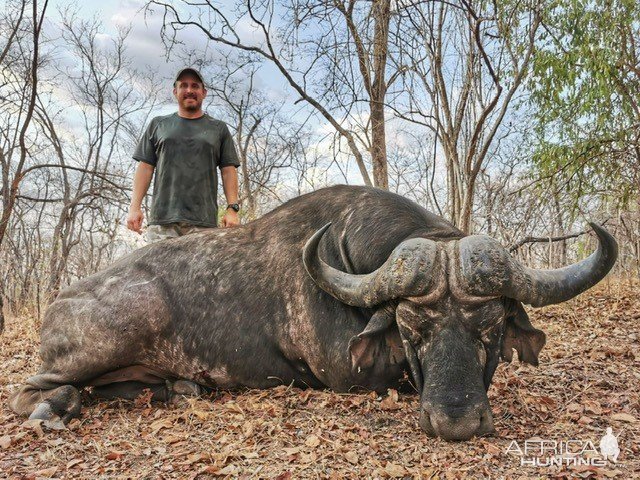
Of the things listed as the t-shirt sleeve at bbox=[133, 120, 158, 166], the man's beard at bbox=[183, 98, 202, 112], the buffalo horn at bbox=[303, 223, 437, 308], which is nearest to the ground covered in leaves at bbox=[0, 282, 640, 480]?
the buffalo horn at bbox=[303, 223, 437, 308]

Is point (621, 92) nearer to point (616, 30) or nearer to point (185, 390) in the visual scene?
point (616, 30)

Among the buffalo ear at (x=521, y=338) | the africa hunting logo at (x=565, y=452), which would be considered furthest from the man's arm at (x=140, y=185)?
the africa hunting logo at (x=565, y=452)

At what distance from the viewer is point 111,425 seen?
3.97 m

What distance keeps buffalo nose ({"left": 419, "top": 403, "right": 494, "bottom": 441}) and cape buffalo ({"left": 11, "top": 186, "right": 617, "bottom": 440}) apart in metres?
0.16

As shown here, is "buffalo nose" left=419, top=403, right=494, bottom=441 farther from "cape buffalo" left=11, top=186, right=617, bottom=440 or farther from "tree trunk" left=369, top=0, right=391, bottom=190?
"tree trunk" left=369, top=0, right=391, bottom=190

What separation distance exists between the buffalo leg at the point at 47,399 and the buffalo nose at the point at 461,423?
2.72 m

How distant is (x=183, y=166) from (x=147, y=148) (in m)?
0.54

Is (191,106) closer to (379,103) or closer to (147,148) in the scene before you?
(147,148)

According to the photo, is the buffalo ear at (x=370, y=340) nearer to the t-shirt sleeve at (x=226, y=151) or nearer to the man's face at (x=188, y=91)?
the t-shirt sleeve at (x=226, y=151)

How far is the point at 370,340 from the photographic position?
369 cm

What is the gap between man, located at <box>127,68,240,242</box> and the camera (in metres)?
5.92

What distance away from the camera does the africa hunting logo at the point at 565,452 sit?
2.89 m

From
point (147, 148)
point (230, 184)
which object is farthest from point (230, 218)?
point (147, 148)

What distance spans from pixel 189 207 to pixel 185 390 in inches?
84.1
